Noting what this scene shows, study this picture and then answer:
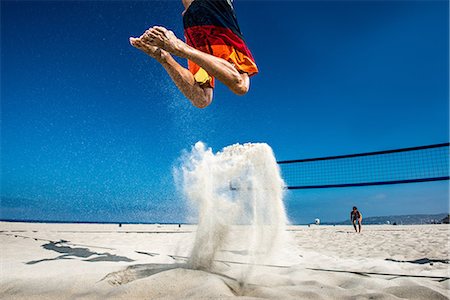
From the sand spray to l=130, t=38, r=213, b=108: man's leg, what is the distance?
68cm

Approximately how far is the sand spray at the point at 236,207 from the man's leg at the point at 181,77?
0.68m

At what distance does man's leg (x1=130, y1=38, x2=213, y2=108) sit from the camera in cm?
227

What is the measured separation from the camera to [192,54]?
215 cm

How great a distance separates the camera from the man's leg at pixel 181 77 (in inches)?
89.2

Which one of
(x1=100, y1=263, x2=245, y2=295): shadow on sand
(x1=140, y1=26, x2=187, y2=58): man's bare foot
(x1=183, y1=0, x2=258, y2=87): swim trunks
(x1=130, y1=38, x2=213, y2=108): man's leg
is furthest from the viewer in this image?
(x1=183, y1=0, x2=258, y2=87): swim trunks

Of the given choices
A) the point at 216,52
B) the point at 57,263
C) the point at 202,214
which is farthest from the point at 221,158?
the point at 57,263

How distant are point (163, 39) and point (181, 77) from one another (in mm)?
536

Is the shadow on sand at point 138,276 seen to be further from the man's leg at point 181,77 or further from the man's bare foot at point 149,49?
the man's bare foot at point 149,49

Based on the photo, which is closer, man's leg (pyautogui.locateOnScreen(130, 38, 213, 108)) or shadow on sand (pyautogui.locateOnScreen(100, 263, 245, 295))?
man's leg (pyautogui.locateOnScreen(130, 38, 213, 108))

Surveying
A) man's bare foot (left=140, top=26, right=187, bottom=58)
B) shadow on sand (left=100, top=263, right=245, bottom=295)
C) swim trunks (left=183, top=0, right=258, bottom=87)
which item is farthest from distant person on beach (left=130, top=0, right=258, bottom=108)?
shadow on sand (left=100, top=263, right=245, bottom=295)

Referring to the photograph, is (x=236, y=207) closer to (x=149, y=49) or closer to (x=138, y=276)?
(x=138, y=276)

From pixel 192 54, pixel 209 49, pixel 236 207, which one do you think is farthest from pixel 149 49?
pixel 236 207

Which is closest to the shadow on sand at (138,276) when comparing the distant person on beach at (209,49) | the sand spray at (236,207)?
the sand spray at (236,207)

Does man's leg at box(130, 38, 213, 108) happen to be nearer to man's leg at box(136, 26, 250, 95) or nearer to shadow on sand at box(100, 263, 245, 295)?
man's leg at box(136, 26, 250, 95)
